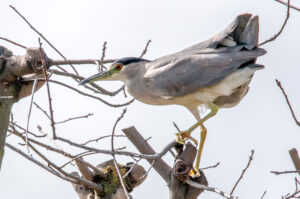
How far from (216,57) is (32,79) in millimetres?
1621

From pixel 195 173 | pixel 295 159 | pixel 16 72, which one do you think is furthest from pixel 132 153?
pixel 16 72

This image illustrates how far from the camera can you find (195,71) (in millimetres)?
4668

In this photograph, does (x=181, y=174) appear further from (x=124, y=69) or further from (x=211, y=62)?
(x=124, y=69)

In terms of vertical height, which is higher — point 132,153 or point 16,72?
point 16,72

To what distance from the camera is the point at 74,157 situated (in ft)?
11.6

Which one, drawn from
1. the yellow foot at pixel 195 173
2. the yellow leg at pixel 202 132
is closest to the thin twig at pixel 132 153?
the yellow foot at pixel 195 173

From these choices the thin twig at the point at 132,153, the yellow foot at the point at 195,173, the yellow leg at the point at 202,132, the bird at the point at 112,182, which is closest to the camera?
the thin twig at the point at 132,153

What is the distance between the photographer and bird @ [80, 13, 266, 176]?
4.59m

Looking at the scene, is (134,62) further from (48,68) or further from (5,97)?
(5,97)

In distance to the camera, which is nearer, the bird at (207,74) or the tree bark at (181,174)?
the tree bark at (181,174)

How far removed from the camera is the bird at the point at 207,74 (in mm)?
4594

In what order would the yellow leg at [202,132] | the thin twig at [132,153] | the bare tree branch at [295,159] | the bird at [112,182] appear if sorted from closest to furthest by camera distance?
the thin twig at [132,153] < the bare tree branch at [295,159] < the bird at [112,182] < the yellow leg at [202,132]

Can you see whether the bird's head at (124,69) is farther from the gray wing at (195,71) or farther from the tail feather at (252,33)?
the tail feather at (252,33)

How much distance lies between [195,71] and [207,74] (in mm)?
109
